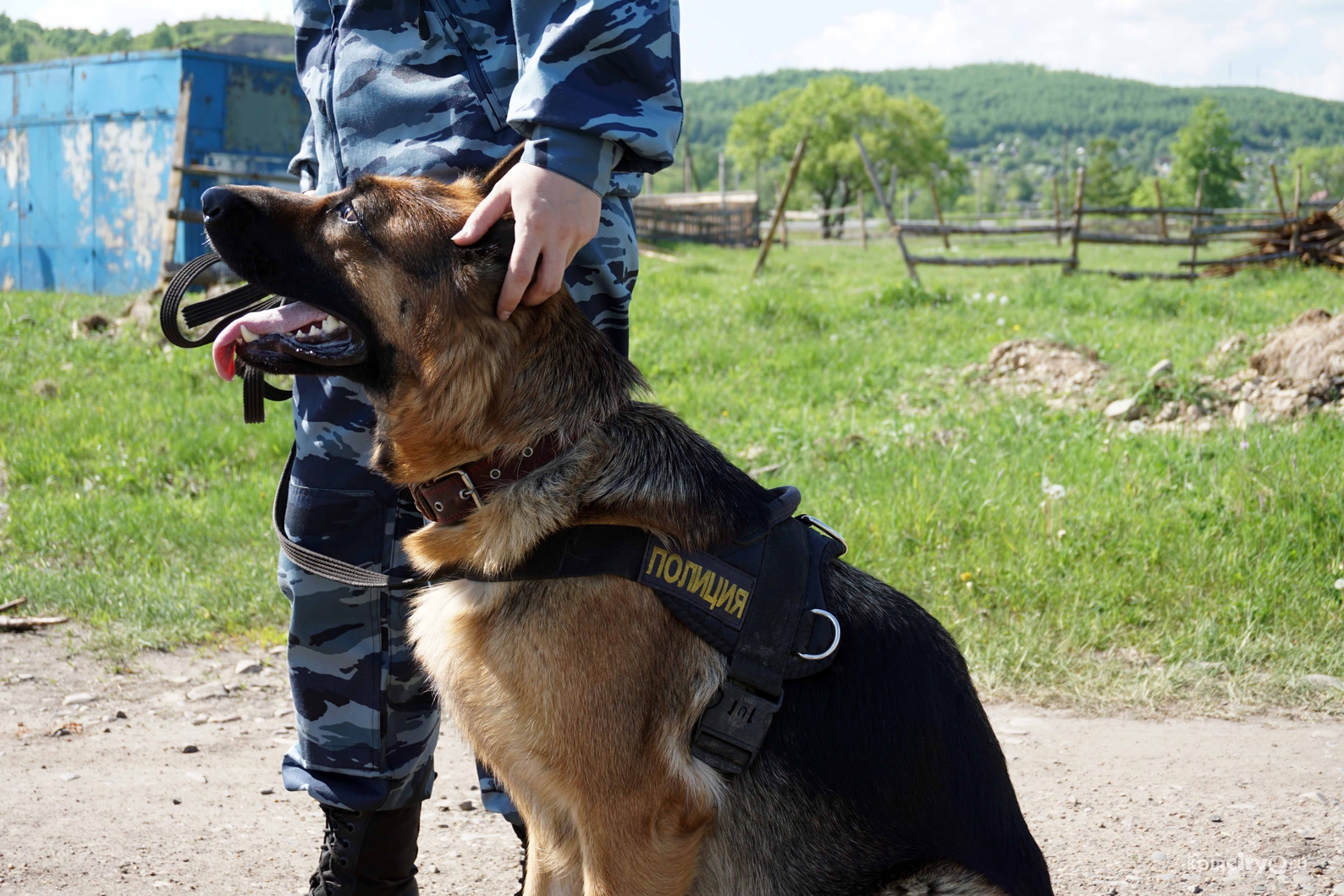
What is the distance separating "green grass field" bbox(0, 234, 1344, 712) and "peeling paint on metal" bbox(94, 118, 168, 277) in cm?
647

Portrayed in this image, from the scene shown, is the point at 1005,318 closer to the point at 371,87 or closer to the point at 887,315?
the point at 887,315

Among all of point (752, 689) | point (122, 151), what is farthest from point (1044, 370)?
point (122, 151)

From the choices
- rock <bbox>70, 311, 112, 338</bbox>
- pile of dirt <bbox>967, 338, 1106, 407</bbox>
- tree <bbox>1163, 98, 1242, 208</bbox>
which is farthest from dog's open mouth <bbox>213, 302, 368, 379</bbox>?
tree <bbox>1163, 98, 1242, 208</bbox>

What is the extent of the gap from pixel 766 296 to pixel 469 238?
31.2 feet

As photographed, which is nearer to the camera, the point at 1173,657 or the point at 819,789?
the point at 819,789

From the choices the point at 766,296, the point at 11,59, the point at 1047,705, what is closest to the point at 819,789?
the point at 1047,705

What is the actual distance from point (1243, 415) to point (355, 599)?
5880mm

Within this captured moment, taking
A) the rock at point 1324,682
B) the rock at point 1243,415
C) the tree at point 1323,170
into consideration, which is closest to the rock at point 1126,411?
the rock at point 1243,415

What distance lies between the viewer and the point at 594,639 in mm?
1896

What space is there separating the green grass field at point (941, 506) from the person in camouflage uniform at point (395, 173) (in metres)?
2.31

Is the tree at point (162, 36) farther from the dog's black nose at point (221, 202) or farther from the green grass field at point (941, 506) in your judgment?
the dog's black nose at point (221, 202)

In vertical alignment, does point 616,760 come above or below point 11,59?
below

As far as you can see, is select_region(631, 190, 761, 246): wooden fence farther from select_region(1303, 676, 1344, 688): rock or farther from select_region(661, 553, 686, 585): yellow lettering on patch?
select_region(661, 553, 686, 585): yellow lettering on patch

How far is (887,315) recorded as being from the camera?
37.9 ft
